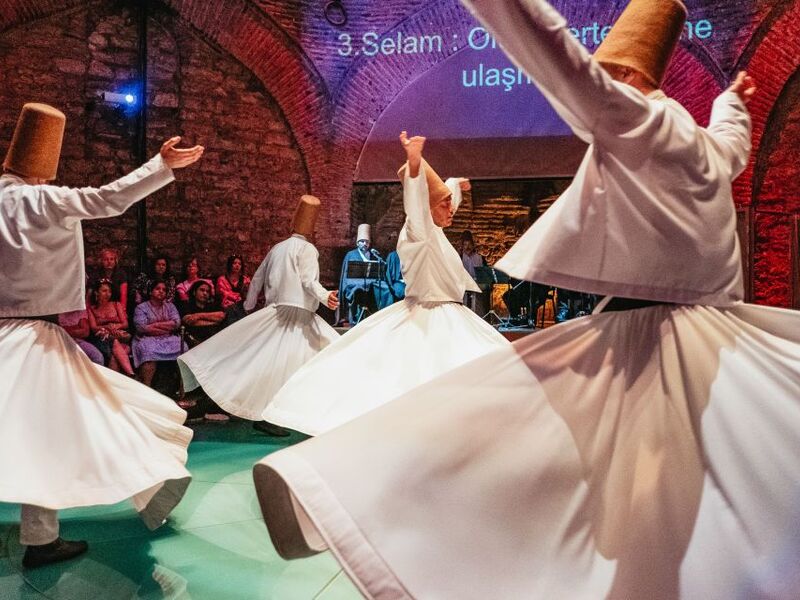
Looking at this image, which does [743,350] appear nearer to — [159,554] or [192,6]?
[159,554]

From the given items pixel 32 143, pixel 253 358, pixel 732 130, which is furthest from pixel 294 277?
pixel 732 130

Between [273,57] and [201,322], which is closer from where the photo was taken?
[201,322]

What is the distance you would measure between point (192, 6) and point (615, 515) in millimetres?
10265

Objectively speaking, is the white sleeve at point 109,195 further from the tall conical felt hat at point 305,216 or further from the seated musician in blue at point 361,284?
the seated musician in blue at point 361,284

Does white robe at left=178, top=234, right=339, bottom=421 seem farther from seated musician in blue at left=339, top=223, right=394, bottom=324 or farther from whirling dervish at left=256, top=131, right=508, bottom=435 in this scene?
seated musician in blue at left=339, top=223, right=394, bottom=324

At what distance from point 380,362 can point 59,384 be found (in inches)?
77.4

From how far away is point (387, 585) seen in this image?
165 centimetres

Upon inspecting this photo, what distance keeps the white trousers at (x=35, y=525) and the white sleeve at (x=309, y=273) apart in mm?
3418

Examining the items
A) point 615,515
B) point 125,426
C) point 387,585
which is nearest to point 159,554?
point 125,426

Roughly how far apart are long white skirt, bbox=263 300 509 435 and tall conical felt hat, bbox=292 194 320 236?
87.5 inches

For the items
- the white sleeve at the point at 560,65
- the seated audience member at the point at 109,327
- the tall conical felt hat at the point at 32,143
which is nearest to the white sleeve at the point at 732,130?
the white sleeve at the point at 560,65

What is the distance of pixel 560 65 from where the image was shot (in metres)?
1.84

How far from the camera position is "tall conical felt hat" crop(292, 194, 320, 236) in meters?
6.99

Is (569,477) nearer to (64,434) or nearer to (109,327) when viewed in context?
(64,434)
